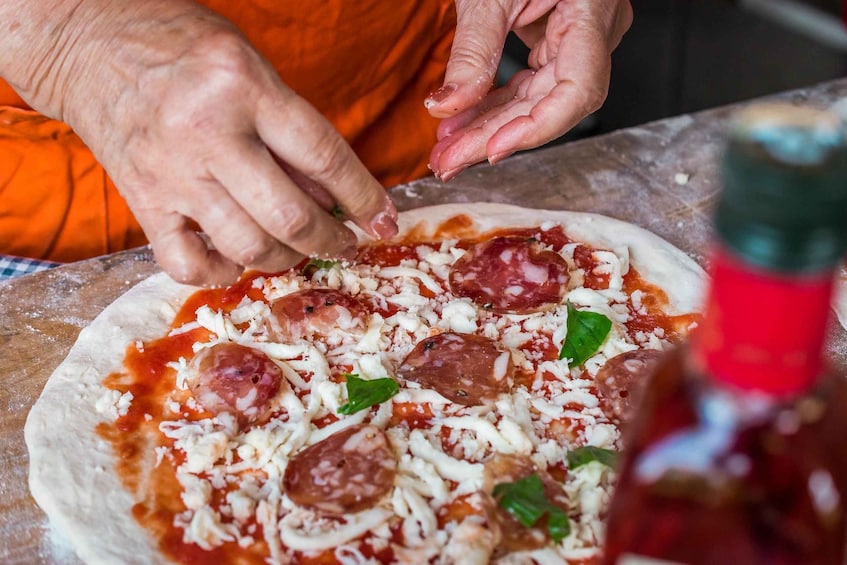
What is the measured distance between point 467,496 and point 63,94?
1.02 m

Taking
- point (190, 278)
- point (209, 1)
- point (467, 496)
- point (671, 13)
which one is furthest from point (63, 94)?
point (671, 13)

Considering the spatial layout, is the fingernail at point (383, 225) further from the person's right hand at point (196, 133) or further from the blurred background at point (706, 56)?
the blurred background at point (706, 56)

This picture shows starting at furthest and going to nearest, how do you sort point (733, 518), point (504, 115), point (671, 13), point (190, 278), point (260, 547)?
point (671, 13)
point (504, 115)
point (190, 278)
point (260, 547)
point (733, 518)

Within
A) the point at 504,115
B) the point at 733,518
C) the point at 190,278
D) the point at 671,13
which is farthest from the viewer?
the point at 671,13

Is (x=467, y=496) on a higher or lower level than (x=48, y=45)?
lower

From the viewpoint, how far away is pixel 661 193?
247 centimetres

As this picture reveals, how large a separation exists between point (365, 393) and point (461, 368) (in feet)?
0.63

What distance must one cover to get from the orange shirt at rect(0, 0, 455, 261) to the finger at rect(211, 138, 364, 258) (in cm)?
97

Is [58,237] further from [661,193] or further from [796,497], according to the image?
[796,497]

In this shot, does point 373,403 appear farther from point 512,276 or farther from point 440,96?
point 440,96

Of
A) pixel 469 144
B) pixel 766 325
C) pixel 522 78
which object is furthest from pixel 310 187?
pixel 766 325

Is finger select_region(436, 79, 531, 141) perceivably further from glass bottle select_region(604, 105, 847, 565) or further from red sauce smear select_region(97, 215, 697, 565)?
glass bottle select_region(604, 105, 847, 565)

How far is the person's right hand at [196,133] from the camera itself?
55.3 inches

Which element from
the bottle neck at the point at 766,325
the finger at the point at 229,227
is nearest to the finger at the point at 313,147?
the finger at the point at 229,227
